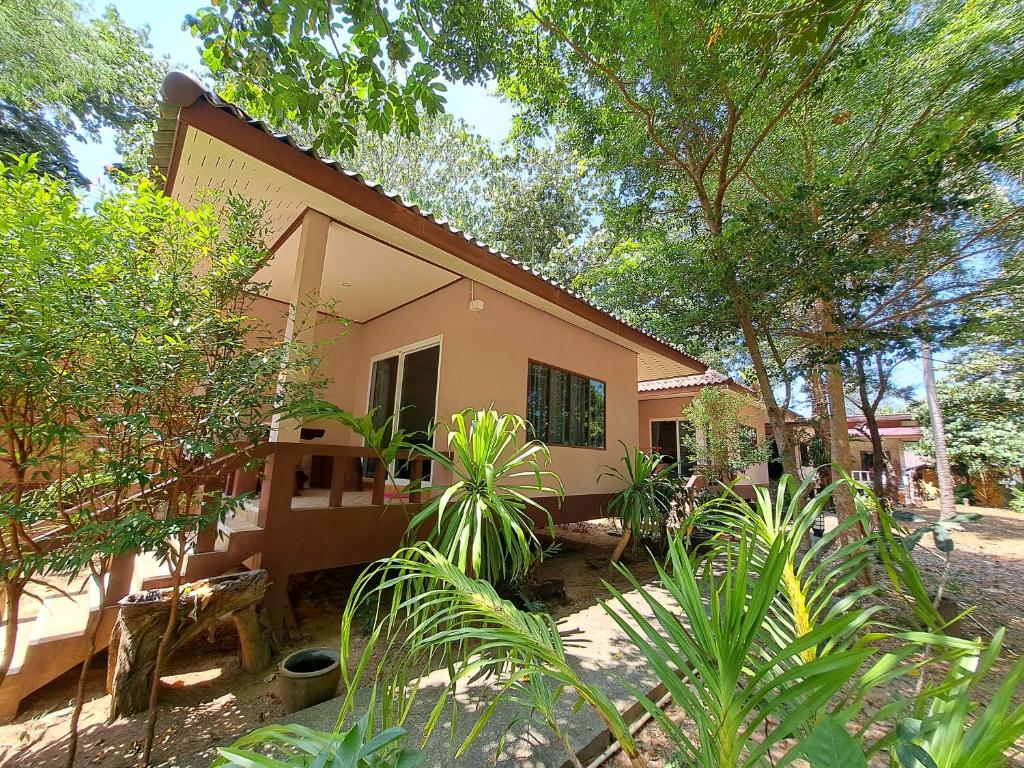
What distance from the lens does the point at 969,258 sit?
499 centimetres

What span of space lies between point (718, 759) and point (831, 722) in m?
0.41

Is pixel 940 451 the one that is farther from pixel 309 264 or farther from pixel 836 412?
pixel 309 264

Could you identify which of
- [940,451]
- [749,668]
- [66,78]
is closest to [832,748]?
[749,668]

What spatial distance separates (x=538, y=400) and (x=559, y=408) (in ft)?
1.45

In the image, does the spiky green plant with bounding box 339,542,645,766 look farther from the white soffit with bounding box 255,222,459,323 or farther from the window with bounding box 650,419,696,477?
the window with bounding box 650,419,696,477

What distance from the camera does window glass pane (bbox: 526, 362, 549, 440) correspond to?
5367 mm

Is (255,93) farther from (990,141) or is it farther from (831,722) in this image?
(990,141)

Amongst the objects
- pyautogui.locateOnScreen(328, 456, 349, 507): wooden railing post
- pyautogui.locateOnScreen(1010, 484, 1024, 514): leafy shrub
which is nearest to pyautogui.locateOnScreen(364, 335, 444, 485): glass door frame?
pyautogui.locateOnScreen(328, 456, 349, 507): wooden railing post

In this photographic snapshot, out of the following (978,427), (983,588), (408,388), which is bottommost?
(983,588)

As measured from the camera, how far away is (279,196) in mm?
3447

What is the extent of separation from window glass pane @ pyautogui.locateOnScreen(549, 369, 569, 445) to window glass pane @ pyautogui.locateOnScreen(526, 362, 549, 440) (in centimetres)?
13

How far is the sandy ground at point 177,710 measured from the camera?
2.06 m

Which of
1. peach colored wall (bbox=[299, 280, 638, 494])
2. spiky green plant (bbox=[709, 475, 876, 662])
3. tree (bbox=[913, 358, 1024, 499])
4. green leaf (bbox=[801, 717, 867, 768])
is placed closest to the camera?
green leaf (bbox=[801, 717, 867, 768])

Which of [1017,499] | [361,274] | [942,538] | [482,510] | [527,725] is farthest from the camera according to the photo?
[1017,499]
